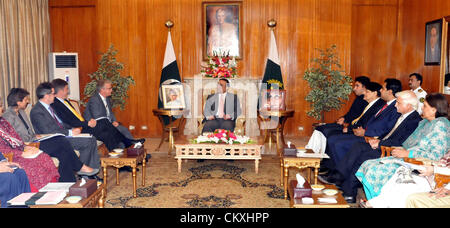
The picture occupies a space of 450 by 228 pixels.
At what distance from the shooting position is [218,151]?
6.10 metres

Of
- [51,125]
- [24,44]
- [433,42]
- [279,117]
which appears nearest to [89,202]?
[51,125]

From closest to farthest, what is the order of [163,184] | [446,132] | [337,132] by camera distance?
[446,132] < [163,184] < [337,132]

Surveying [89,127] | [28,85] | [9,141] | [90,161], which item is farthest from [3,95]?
[9,141]

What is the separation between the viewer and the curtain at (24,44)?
7316mm

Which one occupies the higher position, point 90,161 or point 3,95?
point 3,95

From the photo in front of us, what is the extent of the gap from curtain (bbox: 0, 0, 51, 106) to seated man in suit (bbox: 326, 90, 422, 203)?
6.26 meters

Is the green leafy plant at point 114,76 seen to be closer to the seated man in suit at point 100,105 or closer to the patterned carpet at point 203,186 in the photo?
the seated man in suit at point 100,105

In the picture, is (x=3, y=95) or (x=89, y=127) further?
(x=3, y=95)

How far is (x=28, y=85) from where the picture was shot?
8102 millimetres

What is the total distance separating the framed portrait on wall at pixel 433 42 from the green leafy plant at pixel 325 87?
5.11ft

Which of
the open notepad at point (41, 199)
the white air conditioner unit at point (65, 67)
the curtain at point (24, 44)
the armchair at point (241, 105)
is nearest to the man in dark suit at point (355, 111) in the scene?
the armchair at point (241, 105)

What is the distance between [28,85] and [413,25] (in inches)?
328

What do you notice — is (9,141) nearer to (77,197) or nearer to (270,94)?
(77,197)

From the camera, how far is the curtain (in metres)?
7.32
